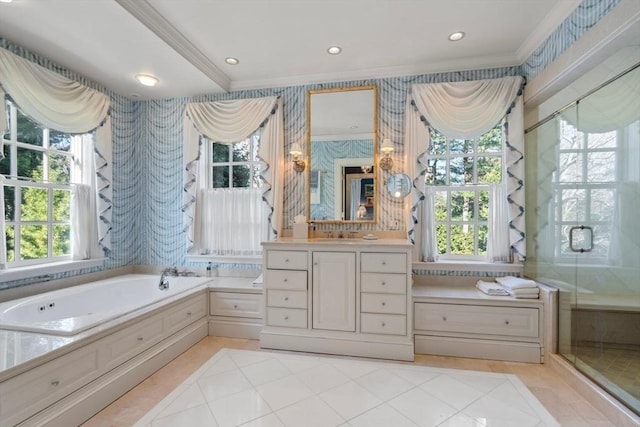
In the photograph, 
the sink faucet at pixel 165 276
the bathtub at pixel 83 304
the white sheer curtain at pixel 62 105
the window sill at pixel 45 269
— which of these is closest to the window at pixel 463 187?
the bathtub at pixel 83 304

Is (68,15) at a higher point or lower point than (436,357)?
higher

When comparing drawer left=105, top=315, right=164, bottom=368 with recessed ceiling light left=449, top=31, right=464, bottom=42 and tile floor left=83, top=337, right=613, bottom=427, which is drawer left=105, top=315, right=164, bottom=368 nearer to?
tile floor left=83, top=337, right=613, bottom=427

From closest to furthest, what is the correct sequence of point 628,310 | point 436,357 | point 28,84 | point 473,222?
1. point 628,310
2. point 28,84
3. point 436,357
4. point 473,222

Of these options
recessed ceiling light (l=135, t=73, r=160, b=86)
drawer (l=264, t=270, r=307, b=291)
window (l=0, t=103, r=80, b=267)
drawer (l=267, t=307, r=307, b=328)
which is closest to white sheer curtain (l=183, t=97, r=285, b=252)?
recessed ceiling light (l=135, t=73, r=160, b=86)

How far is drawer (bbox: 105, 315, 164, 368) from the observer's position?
2004 mm

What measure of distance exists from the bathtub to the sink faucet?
5cm

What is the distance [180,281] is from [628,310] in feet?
12.0

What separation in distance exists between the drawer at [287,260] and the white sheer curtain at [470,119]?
1.16m

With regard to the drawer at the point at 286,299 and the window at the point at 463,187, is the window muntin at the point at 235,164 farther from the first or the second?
the window at the point at 463,187

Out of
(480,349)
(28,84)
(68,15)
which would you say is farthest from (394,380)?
(28,84)

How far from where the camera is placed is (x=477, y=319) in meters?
2.55

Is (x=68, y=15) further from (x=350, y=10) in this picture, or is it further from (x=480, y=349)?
(x=480, y=349)

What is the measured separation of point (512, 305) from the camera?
8.21 ft

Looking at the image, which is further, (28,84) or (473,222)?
(473,222)
